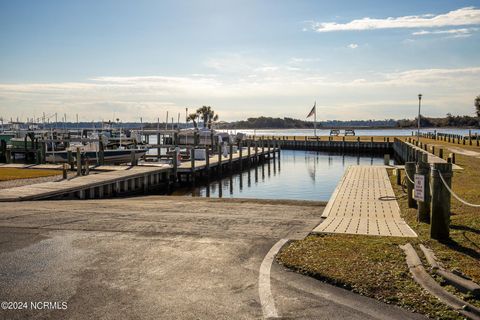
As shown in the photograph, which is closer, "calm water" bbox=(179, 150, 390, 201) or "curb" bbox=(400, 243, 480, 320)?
"curb" bbox=(400, 243, 480, 320)

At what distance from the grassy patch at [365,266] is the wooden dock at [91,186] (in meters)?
11.9

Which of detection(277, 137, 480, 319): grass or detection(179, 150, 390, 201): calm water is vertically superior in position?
detection(277, 137, 480, 319): grass

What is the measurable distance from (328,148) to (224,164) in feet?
129

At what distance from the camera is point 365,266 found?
23.4 ft

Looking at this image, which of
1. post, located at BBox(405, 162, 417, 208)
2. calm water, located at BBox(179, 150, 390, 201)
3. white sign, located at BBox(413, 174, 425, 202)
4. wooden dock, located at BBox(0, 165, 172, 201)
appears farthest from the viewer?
calm water, located at BBox(179, 150, 390, 201)

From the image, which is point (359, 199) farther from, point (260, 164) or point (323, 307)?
point (260, 164)

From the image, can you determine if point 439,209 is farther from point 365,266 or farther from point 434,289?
point 434,289

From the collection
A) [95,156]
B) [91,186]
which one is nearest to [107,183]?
[91,186]

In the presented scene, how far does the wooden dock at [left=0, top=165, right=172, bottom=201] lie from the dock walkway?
10.7 metres

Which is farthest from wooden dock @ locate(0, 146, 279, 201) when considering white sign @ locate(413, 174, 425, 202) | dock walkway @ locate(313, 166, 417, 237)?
white sign @ locate(413, 174, 425, 202)

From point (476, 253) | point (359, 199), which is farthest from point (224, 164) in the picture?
point (476, 253)

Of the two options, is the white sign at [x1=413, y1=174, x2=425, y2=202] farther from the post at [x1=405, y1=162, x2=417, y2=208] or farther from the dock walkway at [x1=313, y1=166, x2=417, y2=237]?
the post at [x1=405, y1=162, x2=417, y2=208]

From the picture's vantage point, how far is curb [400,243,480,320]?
5.61 meters

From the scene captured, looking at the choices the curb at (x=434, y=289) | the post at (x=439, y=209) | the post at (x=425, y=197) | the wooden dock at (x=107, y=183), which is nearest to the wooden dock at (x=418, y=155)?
the post at (x=439, y=209)
